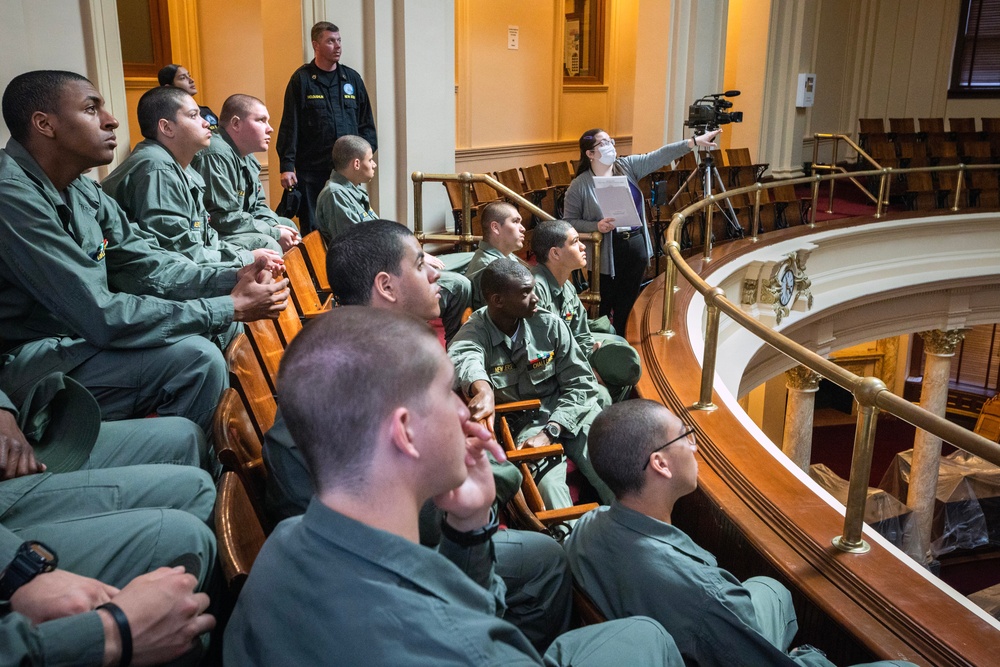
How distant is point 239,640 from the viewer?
3.70 feet

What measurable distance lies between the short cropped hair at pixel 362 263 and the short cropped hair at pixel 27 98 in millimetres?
859

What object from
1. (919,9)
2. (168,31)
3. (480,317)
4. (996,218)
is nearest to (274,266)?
(480,317)

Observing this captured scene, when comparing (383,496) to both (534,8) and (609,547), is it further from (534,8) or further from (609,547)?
(534,8)

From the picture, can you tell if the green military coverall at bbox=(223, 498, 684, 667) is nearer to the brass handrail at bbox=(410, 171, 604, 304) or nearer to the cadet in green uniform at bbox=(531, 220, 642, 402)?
the cadet in green uniform at bbox=(531, 220, 642, 402)

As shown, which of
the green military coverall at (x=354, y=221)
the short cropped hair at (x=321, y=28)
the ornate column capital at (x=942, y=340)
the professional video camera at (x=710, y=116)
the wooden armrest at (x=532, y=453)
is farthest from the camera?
the ornate column capital at (x=942, y=340)

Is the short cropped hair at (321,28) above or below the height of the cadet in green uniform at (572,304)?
above

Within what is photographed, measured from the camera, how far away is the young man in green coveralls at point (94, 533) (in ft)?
4.05

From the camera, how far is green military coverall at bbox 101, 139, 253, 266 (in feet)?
9.98

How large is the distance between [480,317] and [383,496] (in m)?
2.08

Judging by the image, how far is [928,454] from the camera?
9977mm

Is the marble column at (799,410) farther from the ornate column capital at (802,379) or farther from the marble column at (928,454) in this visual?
the marble column at (928,454)

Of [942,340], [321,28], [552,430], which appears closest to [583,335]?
[552,430]

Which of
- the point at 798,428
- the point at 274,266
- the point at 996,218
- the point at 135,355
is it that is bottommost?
the point at 798,428

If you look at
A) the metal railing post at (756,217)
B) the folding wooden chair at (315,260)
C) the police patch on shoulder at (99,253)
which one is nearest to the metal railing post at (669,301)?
the folding wooden chair at (315,260)
